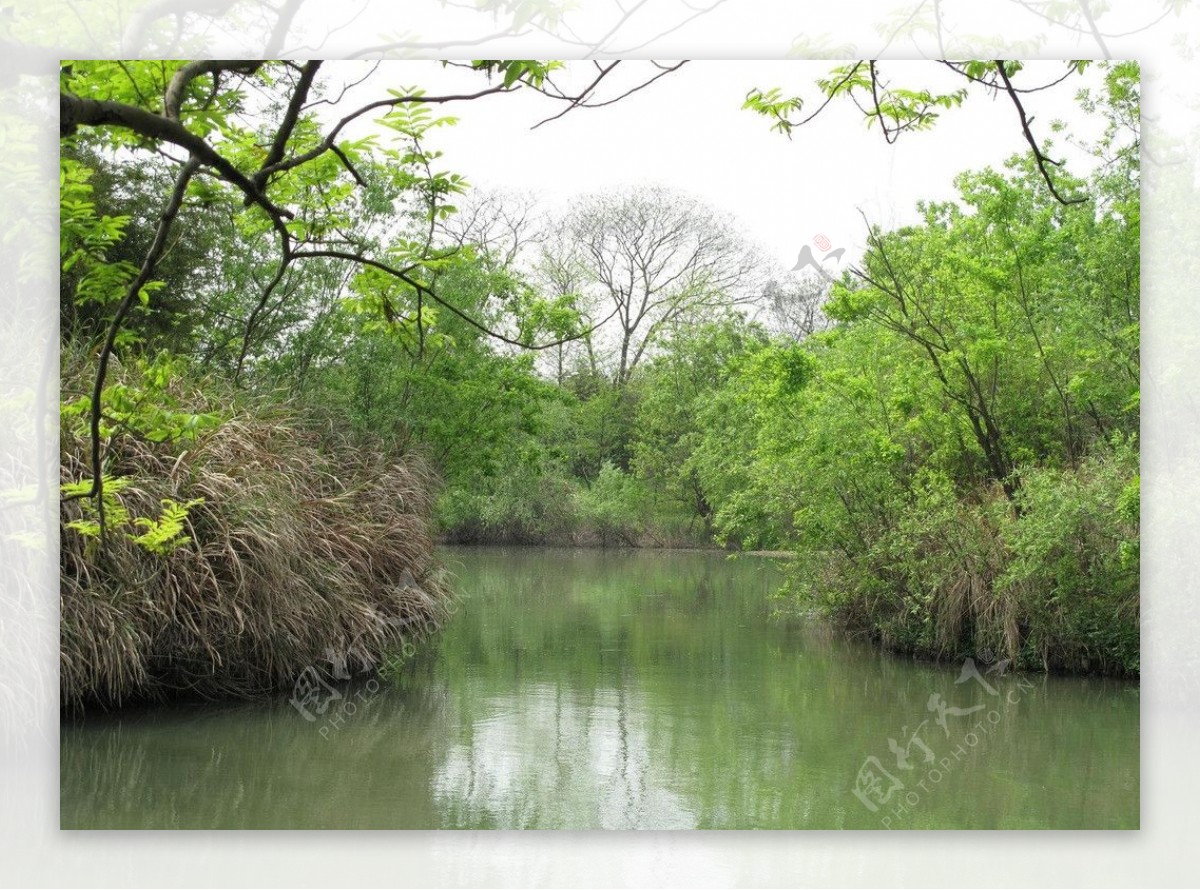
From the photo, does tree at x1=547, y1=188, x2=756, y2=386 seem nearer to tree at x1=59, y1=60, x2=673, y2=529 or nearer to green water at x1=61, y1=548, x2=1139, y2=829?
green water at x1=61, y1=548, x2=1139, y2=829

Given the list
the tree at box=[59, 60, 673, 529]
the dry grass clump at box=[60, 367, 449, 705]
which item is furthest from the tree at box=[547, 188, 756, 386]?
the tree at box=[59, 60, 673, 529]

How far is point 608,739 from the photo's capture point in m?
6.20

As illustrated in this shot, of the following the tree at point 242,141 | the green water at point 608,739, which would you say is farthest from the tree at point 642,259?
the tree at point 242,141

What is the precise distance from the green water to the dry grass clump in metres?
0.25

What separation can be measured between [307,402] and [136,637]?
83.6 inches

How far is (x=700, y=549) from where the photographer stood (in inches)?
371

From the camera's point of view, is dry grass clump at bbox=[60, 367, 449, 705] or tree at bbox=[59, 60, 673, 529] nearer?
tree at bbox=[59, 60, 673, 529]

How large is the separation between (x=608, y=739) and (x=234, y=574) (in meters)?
2.26

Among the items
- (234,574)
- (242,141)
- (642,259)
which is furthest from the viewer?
(642,259)

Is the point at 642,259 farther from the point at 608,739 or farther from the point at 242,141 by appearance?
the point at 242,141

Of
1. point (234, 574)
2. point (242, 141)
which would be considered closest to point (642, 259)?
point (234, 574)

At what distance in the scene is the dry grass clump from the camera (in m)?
6.19

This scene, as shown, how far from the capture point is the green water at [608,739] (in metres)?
5.24

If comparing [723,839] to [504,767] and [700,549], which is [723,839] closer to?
[504,767]
